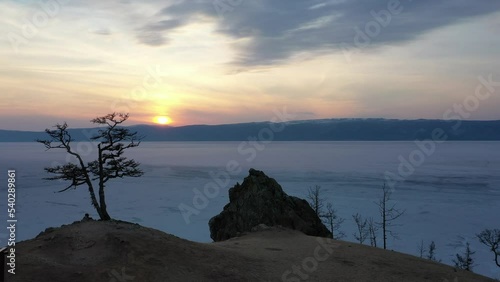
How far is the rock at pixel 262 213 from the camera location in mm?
29359

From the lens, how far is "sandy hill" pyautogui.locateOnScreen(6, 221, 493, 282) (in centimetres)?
1352

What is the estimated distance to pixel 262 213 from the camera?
2958 centimetres

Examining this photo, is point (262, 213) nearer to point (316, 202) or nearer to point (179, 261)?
point (316, 202)

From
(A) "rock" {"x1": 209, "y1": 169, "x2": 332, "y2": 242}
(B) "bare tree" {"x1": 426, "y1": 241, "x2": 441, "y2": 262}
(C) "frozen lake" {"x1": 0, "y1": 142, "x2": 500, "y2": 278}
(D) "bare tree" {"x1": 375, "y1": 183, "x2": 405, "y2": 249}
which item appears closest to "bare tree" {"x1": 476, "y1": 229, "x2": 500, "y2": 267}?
(C) "frozen lake" {"x1": 0, "y1": 142, "x2": 500, "y2": 278}

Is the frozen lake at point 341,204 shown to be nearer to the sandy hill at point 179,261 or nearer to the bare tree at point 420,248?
the bare tree at point 420,248

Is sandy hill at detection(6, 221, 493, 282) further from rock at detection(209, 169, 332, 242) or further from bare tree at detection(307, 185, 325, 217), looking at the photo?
bare tree at detection(307, 185, 325, 217)

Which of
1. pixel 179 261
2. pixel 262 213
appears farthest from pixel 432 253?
pixel 179 261

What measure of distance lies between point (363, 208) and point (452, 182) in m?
38.5

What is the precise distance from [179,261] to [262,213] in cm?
1484

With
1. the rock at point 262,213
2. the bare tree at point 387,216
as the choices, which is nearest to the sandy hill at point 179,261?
the rock at point 262,213

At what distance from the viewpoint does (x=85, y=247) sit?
592 inches

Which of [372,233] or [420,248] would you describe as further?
[372,233]

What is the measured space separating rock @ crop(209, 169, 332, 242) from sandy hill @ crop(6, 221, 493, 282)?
8532 mm

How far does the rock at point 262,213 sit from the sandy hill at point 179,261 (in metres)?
8.53
